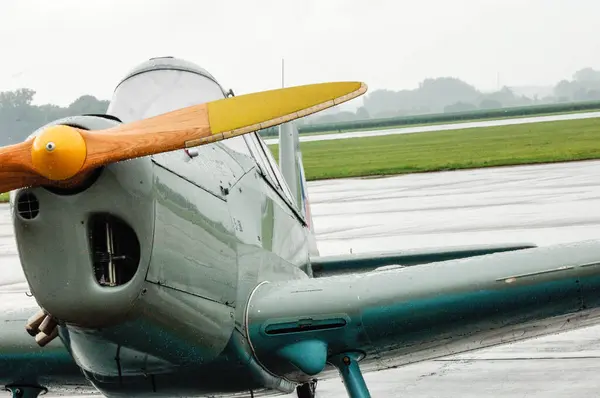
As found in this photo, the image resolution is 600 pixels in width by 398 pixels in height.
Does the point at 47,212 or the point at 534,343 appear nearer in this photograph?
the point at 47,212

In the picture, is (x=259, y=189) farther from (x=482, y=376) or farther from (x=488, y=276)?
(x=482, y=376)

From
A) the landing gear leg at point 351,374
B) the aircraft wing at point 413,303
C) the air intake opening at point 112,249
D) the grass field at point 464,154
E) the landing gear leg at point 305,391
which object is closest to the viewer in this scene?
the air intake opening at point 112,249

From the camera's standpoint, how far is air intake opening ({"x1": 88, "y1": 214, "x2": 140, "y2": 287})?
4.42m

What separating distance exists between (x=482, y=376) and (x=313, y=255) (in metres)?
1.83

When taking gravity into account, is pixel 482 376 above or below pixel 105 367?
below

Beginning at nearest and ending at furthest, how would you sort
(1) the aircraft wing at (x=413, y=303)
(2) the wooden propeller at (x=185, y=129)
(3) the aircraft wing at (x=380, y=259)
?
(2) the wooden propeller at (x=185, y=129)
(1) the aircraft wing at (x=413, y=303)
(3) the aircraft wing at (x=380, y=259)

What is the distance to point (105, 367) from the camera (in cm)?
500

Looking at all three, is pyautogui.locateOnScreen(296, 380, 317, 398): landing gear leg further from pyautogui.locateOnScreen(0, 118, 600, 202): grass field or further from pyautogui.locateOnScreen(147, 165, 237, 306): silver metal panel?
pyautogui.locateOnScreen(0, 118, 600, 202): grass field

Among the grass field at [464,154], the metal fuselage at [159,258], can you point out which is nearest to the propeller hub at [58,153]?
the metal fuselage at [159,258]

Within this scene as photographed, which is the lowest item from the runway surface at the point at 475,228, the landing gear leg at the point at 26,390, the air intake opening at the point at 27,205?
the runway surface at the point at 475,228

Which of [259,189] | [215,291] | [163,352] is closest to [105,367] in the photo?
[163,352]

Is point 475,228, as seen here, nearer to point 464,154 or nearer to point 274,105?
point 274,105

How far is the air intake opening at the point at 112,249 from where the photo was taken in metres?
4.42

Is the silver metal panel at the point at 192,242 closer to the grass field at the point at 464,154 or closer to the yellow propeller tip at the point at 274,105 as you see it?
the yellow propeller tip at the point at 274,105
